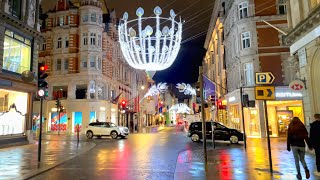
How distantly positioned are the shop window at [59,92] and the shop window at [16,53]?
19.5 m

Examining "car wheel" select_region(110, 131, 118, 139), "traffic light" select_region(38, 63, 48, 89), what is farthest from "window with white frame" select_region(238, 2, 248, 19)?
"traffic light" select_region(38, 63, 48, 89)

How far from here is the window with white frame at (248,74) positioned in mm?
29812

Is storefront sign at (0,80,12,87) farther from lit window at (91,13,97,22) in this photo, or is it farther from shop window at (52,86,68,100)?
lit window at (91,13,97,22)

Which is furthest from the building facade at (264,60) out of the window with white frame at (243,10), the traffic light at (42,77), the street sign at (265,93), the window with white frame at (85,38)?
the window with white frame at (85,38)

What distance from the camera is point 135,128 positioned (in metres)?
48.8

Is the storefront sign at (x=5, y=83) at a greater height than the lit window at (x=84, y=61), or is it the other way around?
the lit window at (x=84, y=61)

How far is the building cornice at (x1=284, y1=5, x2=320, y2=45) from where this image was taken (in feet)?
40.6

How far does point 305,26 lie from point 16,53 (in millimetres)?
19610

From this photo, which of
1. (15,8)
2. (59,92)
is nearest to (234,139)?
(15,8)

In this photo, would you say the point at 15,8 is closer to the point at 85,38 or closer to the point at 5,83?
the point at 5,83

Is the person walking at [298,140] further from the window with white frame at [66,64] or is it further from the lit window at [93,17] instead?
the lit window at [93,17]

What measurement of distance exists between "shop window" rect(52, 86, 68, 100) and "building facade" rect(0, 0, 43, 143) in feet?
61.2

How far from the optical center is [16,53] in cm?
2167

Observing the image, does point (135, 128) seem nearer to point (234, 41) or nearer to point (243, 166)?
point (234, 41)
